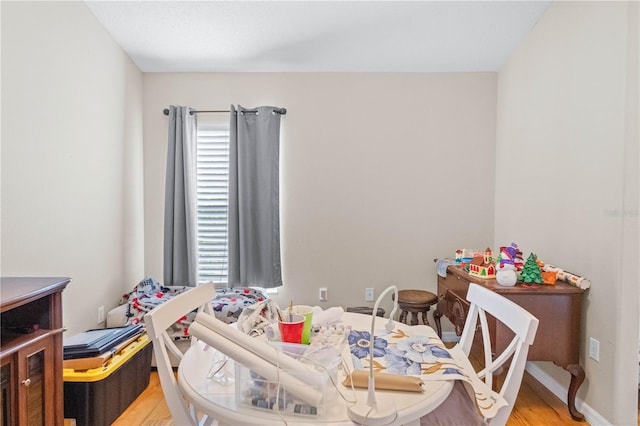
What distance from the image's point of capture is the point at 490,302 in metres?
1.41

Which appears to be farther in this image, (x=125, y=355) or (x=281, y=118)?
A: (x=281, y=118)

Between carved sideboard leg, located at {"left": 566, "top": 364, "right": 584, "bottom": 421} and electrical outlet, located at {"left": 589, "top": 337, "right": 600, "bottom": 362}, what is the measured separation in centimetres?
9

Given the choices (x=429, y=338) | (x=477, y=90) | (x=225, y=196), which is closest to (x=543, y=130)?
(x=477, y=90)

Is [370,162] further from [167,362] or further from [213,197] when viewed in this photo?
[167,362]

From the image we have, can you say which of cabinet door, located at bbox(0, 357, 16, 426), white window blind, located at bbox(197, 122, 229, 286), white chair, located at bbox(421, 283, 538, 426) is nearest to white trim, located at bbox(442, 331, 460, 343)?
white chair, located at bbox(421, 283, 538, 426)

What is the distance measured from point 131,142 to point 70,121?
81cm

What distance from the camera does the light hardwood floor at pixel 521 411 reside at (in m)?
1.93

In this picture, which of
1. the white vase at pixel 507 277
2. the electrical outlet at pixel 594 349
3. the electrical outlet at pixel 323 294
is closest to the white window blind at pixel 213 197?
the electrical outlet at pixel 323 294

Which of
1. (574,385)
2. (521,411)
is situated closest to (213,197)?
(521,411)

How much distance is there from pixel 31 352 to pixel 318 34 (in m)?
2.52

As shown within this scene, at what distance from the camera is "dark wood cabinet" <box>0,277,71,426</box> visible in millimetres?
1209

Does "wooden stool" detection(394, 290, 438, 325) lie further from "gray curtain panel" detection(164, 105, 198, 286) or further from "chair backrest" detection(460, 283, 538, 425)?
"gray curtain panel" detection(164, 105, 198, 286)

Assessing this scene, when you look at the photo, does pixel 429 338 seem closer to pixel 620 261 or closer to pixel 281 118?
pixel 620 261

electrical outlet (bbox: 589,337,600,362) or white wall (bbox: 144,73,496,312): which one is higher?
white wall (bbox: 144,73,496,312)
